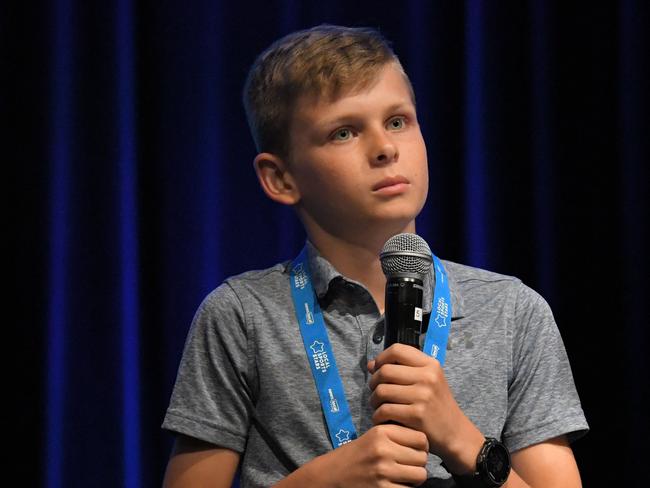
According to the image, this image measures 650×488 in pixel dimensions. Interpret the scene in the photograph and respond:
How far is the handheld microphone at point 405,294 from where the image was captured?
3.82 ft

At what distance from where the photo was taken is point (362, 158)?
1.45 m

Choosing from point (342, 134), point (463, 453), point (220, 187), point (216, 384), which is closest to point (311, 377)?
point (216, 384)

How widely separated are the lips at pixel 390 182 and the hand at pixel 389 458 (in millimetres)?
420

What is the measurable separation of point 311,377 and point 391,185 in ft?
1.10

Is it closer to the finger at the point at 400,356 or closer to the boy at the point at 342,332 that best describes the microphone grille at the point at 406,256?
the finger at the point at 400,356

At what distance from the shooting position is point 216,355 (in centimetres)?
149

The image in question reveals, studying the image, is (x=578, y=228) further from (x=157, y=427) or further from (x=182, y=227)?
(x=157, y=427)

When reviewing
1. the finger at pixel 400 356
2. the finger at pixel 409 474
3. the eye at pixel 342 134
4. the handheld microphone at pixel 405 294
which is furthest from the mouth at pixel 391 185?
the finger at pixel 409 474

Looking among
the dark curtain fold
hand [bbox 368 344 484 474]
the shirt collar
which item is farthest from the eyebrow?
the dark curtain fold

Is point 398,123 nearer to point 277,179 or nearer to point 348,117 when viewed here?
point 348,117

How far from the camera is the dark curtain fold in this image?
2.15m

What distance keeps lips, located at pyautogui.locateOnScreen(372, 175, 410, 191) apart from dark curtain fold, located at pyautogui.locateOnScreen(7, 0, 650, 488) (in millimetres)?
883

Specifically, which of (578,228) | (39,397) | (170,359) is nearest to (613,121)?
(578,228)

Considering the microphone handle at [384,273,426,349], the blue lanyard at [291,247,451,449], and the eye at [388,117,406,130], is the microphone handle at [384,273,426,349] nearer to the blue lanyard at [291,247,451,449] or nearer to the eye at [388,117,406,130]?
the blue lanyard at [291,247,451,449]
